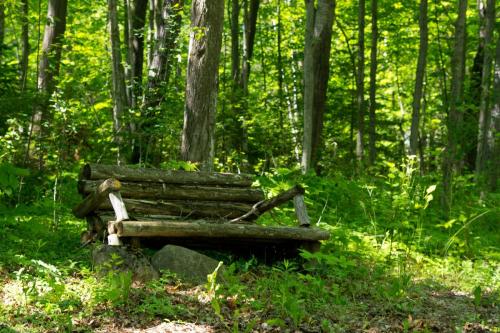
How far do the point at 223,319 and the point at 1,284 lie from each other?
203 cm

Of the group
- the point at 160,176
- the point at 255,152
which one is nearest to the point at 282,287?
the point at 160,176

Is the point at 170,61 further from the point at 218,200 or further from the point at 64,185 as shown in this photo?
the point at 218,200

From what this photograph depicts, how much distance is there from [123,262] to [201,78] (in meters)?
4.27

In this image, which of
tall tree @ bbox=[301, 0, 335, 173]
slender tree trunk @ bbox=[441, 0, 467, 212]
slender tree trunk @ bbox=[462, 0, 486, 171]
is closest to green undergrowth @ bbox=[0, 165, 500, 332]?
slender tree trunk @ bbox=[441, 0, 467, 212]

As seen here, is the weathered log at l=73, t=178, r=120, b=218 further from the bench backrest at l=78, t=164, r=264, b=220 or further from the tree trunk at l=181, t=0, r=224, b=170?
the tree trunk at l=181, t=0, r=224, b=170

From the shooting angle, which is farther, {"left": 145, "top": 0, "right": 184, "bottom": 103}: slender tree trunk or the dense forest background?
{"left": 145, "top": 0, "right": 184, "bottom": 103}: slender tree trunk

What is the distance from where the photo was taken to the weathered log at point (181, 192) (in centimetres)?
698

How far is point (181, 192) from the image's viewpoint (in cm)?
736

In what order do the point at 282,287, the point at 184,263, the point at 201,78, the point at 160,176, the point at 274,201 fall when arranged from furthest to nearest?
the point at 201,78 → the point at 274,201 → the point at 160,176 → the point at 184,263 → the point at 282,287

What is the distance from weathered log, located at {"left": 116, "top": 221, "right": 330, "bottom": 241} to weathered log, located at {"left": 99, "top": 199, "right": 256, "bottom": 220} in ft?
3.21

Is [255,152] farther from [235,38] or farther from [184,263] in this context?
[184,263]

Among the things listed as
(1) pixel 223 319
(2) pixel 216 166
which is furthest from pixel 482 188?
(1) pixel 223 319

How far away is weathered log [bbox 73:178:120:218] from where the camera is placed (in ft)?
20.2

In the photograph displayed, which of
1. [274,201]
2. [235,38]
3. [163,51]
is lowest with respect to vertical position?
[274,201]
